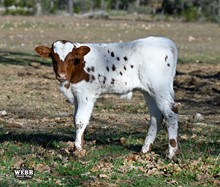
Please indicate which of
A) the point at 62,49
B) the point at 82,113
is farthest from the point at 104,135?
the point at 62,49

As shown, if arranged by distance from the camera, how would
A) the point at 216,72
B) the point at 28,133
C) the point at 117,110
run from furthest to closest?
1. the point at 216,72
2. the point at 117,110
3. the point at 28,133

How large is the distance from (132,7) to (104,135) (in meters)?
78.2

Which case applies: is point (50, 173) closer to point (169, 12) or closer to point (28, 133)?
point (28, 133)

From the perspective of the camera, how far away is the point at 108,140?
34.1ft

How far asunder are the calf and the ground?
2.00ft

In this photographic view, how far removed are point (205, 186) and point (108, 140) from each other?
9.60ft

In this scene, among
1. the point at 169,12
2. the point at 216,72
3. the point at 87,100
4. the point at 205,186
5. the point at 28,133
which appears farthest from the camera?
the point at 169,12

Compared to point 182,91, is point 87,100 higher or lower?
higher

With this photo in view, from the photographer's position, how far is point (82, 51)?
28.9 ft

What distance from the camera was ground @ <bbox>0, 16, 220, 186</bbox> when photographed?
8.02m

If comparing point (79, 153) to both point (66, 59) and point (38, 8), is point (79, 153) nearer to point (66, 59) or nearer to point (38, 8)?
point (66, 59)

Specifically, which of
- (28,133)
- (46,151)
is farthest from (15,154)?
(28,133)

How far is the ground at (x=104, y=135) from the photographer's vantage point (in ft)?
26.3

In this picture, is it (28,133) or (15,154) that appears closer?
(15,154)
